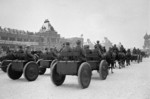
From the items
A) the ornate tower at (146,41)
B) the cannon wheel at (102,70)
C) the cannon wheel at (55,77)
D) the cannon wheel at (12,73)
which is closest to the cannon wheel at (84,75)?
the cannon wheel at (55,77)

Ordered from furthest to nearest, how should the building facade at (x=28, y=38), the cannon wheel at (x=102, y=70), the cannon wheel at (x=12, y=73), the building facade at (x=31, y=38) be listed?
the building facade at (x=31, y=38)
the building facade at (x=28, y=38)
the cannon wheel at (x=12, y=73)
the cannon wheel at (x=102, y=70)

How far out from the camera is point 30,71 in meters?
9.68

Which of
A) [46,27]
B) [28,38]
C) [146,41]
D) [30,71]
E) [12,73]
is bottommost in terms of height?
[12,73]

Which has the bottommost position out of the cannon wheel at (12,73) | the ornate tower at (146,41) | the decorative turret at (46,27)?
the cannon wheel at (12,73)

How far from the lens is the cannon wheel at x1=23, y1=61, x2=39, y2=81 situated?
9.39 meters

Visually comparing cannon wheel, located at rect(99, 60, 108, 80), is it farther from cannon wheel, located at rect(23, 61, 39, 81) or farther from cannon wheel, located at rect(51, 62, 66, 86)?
cannon wheel, located at rect(23, 61, 39, 81)

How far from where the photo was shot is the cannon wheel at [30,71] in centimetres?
939

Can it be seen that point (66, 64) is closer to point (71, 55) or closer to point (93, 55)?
point (71, 55)

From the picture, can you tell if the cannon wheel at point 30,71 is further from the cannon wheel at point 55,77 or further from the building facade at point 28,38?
the building facade at point 28,38

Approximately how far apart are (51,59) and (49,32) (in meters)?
65.0

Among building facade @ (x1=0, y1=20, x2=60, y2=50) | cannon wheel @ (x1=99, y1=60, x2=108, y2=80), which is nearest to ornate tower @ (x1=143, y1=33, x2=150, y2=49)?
building facade @ (x1=0, y1=20, x2=60, y2=50)

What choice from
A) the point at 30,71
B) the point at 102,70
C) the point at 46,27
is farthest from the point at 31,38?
the point at 102,70

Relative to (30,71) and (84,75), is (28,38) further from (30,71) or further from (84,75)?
(84,75)

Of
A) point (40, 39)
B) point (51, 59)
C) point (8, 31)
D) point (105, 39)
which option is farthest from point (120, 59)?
point (105, 39)
